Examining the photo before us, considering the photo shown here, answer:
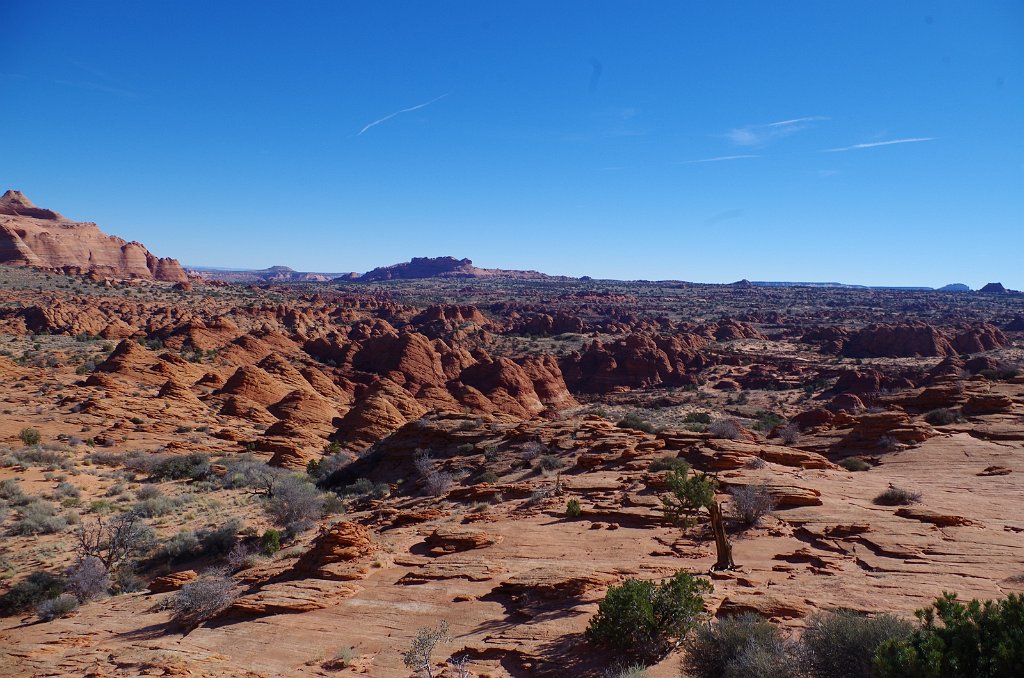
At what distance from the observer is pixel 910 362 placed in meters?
54.9

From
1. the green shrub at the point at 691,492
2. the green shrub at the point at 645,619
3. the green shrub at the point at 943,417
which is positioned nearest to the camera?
the green shrub at the point at 645,619

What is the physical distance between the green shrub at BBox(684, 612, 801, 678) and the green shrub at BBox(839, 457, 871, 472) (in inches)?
533

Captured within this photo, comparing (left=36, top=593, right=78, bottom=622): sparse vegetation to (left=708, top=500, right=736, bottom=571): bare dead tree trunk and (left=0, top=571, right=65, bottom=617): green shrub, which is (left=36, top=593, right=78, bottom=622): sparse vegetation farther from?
(left=708, top=500, right=736, bottom=571): bare dead tree trunk

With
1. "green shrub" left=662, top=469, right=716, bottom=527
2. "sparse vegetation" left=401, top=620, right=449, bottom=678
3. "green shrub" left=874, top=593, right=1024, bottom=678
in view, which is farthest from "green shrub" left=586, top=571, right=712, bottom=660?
"green shrub" left=662, top=469, right=716, bottom=527

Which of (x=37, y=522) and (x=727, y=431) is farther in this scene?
(x=727, y=431)

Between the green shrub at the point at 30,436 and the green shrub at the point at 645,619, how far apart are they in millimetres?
26351

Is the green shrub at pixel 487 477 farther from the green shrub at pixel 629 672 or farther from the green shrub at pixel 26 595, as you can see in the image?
the green shrub at pixel 629 672

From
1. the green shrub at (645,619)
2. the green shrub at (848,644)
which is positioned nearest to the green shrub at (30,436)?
the green shrub at (645,619)

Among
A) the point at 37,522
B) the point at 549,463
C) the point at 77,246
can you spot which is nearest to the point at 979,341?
the point at 549,463

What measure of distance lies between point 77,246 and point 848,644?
163 metres

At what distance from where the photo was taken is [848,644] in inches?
233

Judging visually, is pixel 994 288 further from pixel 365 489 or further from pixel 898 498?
pixel 365 489

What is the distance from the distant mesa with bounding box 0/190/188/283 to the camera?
115 metres

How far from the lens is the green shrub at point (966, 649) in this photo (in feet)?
15.2
